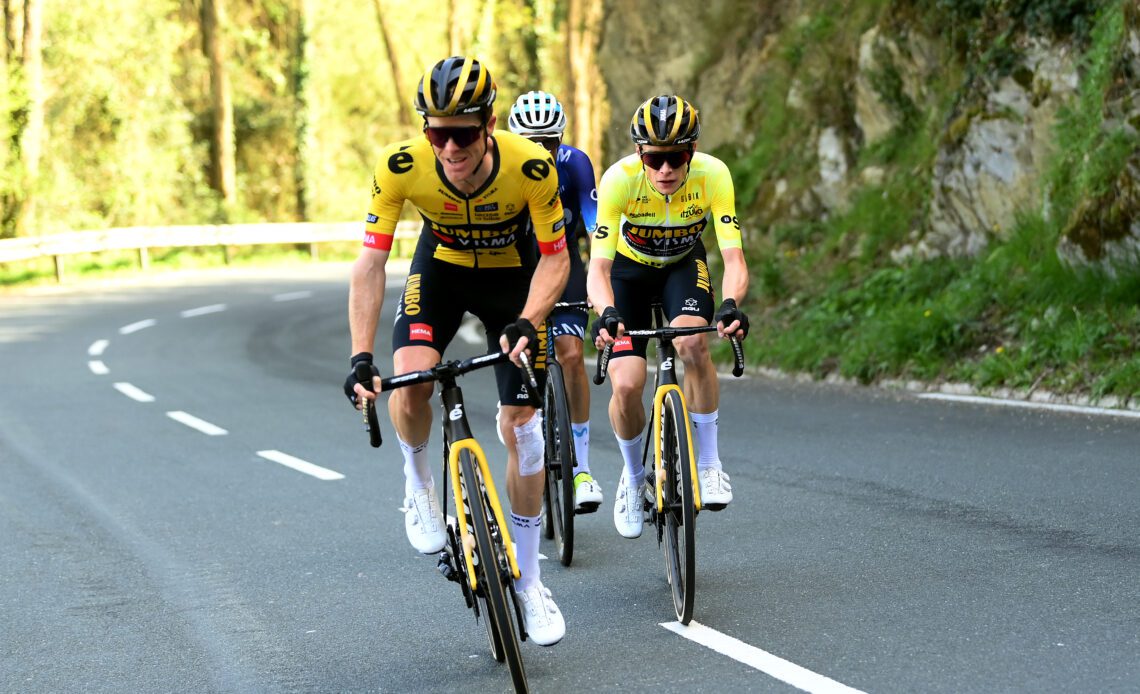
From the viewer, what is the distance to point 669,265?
7105 millimetres

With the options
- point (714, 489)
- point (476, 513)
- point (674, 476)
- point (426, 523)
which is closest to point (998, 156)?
point (714, 489)

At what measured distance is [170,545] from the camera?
314 inches

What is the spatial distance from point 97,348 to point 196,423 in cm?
758

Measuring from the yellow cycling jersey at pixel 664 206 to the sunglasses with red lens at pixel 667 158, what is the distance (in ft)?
0.83

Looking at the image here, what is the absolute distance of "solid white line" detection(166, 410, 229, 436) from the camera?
12562 millimetres

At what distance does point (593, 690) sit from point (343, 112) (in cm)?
5106

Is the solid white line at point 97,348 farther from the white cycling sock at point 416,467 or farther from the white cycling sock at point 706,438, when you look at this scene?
the white cycling sock at point 416,467

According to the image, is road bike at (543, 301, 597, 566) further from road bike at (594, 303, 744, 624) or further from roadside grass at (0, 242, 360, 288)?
roadside grass at (0, 242, 360, 288)

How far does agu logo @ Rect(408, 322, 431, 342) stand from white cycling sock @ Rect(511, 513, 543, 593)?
0.76 metres

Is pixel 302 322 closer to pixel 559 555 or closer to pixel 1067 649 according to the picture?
pixel 559 555

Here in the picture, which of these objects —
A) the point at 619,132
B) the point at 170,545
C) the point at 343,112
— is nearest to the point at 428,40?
the point at 343,112

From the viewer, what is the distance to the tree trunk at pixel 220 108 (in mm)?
41594

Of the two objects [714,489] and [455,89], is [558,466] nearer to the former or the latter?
[714,489]

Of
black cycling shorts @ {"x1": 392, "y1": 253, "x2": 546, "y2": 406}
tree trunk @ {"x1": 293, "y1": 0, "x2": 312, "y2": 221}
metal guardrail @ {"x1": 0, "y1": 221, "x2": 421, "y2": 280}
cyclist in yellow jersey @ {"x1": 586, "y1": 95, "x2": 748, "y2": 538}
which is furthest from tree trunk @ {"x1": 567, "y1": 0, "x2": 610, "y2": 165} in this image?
black cycling shorts @ {"x1": 392, "y1": 253, "x2": 546, "y2": 406}
